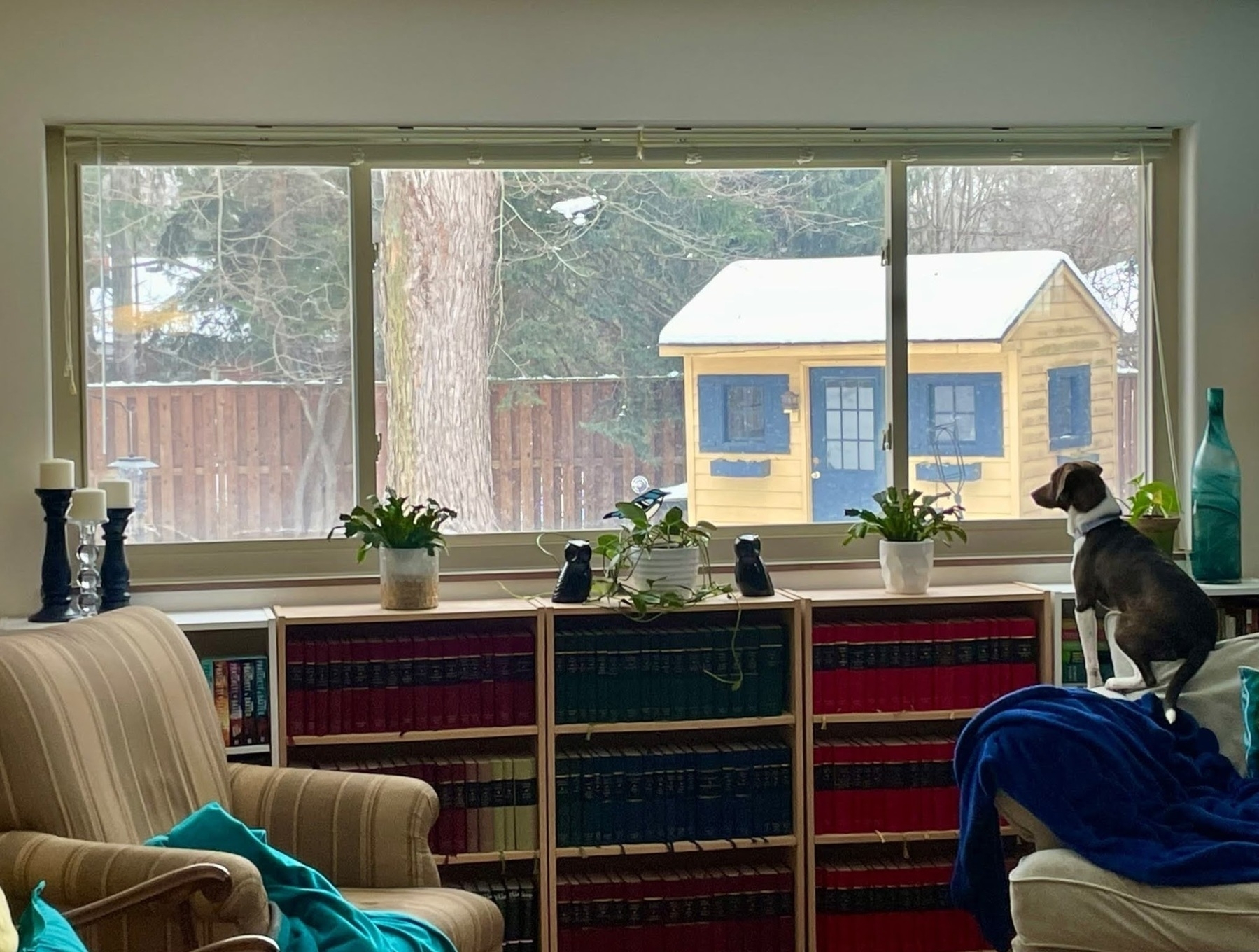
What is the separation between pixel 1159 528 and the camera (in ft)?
13.0

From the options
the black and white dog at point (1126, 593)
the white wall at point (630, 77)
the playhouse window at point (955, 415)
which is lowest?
the black and white dog at point (1126, 593)

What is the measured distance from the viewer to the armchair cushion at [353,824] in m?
3.01

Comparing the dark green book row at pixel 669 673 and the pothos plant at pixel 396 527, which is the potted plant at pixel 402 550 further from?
the dark green book row at pixel 669 673

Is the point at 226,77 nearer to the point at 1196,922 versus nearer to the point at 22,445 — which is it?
the point at 22,445

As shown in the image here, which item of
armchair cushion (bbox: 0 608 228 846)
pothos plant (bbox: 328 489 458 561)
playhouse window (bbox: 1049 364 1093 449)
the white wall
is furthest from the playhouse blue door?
armchair cushion (bbox: 0 608 228 846)

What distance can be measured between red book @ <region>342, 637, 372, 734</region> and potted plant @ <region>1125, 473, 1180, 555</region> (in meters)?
2.06

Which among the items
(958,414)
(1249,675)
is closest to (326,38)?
(958,414)

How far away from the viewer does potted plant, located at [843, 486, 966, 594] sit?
12.7 ft

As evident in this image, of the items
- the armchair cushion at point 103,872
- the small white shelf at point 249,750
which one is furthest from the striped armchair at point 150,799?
the small white shelf at point 249,750

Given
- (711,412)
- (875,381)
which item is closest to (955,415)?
(875,381)

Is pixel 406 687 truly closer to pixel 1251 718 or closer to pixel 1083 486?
pixel 1083 486

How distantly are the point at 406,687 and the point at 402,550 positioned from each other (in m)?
0.35

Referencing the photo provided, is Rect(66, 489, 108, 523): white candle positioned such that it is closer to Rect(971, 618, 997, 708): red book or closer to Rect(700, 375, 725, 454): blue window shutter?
Rect(700, 375, 725, 454): blue window shutter

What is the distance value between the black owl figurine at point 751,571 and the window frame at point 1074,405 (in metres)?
1.01
